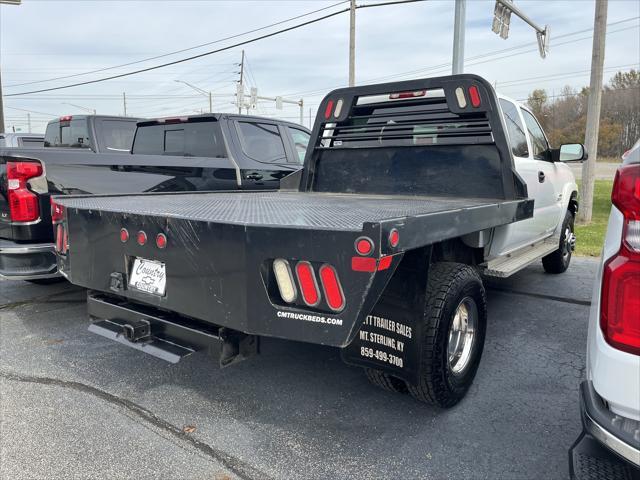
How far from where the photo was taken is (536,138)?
17.1 ft

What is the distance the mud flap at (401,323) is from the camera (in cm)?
261

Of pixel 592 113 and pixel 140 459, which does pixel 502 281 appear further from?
pixel 592 113

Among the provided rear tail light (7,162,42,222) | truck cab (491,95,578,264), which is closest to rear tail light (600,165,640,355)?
truck cab (491,95,578,264)

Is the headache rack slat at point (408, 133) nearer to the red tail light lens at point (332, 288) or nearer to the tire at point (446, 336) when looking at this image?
the tire at point (446, 336)

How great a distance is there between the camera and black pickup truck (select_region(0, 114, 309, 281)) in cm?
427

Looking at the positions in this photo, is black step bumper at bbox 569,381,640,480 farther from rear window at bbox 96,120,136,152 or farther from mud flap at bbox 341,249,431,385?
rear window at bbox 96,120,136,152

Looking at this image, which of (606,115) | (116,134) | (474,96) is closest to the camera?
(474,96)

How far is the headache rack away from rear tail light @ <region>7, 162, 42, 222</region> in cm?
244

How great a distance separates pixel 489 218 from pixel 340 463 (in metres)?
1.57

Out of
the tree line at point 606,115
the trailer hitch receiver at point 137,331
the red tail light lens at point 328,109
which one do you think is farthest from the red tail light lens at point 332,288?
the tree line at point 606,115

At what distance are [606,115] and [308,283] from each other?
75.9m

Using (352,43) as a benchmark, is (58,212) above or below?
A: below

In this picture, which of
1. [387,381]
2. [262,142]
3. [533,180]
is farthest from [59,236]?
[533,180]

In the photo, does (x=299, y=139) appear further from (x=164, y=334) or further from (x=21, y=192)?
(x=164, y=334)
